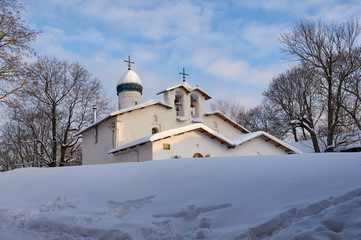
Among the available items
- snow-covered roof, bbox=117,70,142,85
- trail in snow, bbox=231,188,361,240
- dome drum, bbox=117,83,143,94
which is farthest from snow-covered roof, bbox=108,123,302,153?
trail in snow, bbox=231,188,361,240

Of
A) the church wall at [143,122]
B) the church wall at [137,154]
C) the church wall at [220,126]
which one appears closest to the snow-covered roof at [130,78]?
the church wall at [143,122]

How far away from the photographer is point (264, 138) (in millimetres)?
20094

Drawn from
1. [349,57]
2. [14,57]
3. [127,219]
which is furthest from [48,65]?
[127,219]

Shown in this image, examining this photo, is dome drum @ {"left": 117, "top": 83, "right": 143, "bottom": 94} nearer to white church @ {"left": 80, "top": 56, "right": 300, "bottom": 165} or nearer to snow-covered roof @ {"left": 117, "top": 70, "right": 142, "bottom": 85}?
white church @ {"left": 80, "top": 56, "right": 300, "bottom": 165}

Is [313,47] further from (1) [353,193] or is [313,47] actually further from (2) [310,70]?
(1) [353,193]

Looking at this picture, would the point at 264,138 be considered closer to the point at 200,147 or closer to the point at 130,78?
the point at 200,147

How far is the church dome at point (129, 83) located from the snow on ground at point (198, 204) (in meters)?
19.8

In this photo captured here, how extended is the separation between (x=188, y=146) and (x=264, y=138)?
5.42 meters

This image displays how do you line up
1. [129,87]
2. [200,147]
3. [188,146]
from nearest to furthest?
[188,146], [200,147], [129,87]

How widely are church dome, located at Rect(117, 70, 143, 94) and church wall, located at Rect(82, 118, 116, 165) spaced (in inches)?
Answer: 201

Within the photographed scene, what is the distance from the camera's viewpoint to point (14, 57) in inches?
478

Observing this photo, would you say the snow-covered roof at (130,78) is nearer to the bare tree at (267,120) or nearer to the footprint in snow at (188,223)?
the bare tree at (267,120)

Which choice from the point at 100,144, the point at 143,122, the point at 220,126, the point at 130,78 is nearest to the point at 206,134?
the point at 143,122

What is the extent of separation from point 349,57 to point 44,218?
19.3m
